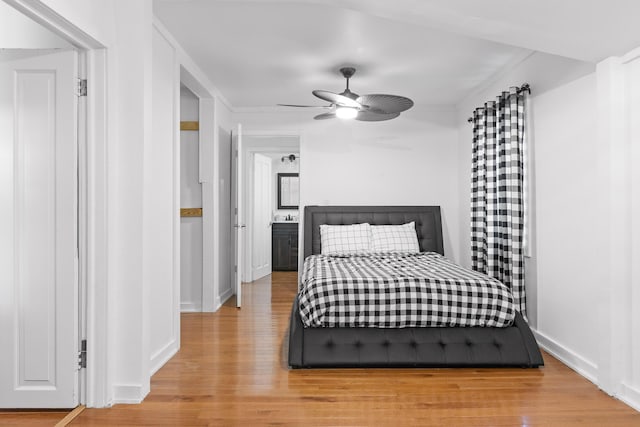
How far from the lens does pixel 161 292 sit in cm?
317

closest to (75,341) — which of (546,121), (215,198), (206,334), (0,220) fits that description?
(0,220)

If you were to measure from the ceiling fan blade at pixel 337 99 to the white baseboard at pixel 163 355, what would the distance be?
2.22 metres

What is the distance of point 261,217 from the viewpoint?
7.09 meters

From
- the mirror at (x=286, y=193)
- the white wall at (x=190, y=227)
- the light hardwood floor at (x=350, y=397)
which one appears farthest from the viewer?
the mirror at (x=286, y=193)

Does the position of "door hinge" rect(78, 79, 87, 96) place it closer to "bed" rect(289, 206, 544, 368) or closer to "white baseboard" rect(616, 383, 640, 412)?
"bed" rect(289, 206, 544, 368)

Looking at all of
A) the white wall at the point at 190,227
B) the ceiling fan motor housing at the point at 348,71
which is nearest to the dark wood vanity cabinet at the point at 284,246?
the white wall at the point at 190,227

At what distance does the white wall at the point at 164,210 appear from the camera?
2990 millimetres

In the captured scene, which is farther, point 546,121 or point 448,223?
point 448,223

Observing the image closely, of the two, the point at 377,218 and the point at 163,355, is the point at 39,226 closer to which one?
the point at 163,355

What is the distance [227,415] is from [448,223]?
4.01 meters

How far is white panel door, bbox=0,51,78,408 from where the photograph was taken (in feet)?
7.73

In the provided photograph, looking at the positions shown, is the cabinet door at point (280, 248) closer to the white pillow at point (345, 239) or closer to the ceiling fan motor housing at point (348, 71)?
the white pillow at point (345, 239)

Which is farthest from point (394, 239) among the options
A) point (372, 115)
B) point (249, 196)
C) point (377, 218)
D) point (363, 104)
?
point (249, 196)

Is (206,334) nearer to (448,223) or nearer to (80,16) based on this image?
(80,16)
